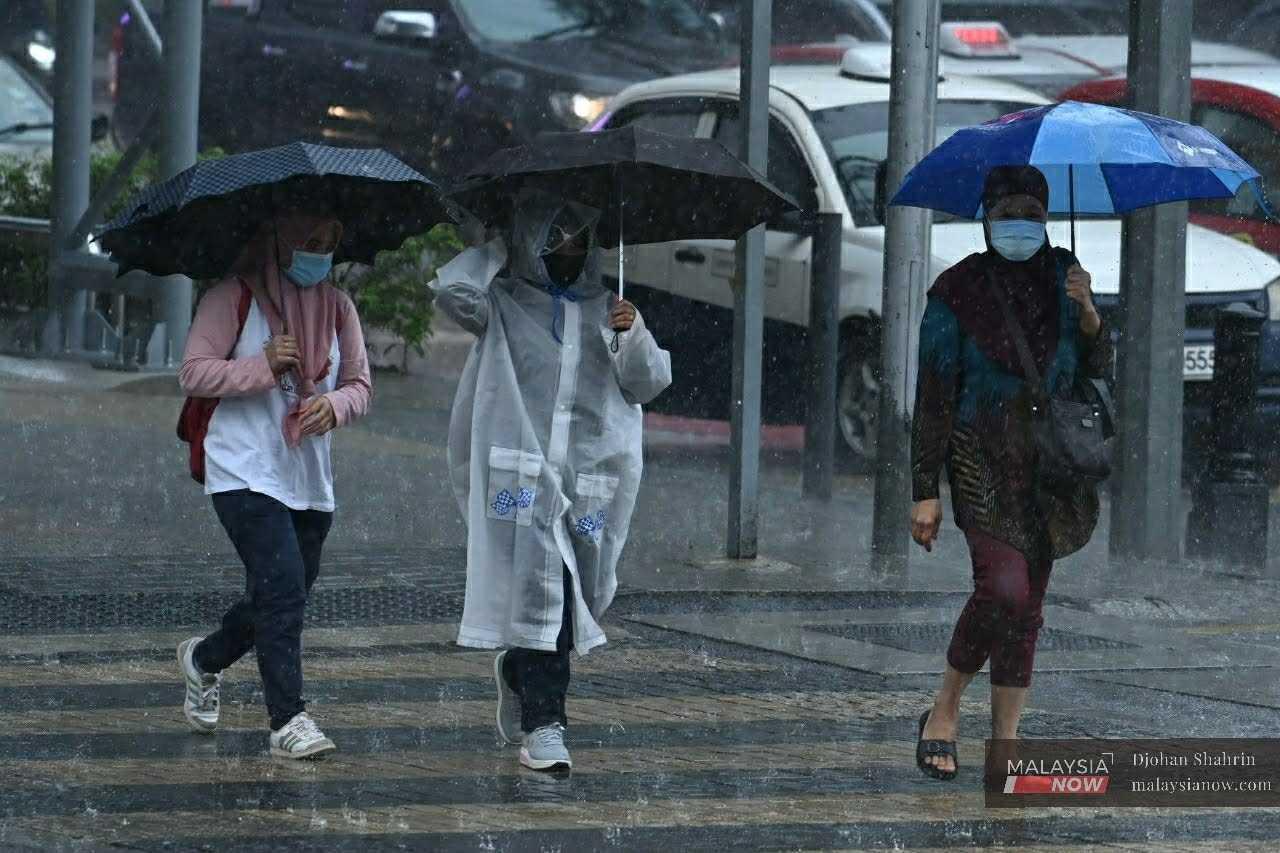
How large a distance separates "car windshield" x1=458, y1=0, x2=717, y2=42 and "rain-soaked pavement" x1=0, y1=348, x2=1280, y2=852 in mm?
6466

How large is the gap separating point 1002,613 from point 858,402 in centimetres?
677

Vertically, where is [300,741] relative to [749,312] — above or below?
below

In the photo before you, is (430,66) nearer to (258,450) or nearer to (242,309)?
(242,309)

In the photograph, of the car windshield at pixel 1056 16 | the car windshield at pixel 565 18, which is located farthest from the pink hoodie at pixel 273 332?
the car windshield at pixel 1056 16

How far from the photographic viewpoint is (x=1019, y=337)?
666 centimetres

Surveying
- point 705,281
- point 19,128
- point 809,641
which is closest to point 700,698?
point 809,641

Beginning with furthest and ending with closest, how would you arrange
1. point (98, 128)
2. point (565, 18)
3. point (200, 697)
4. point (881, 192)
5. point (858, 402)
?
point (565, 18)
point (98, 128)
point (858, 402)
point (881, 192)
point (200, 697)

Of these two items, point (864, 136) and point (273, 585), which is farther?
point (864, 136)

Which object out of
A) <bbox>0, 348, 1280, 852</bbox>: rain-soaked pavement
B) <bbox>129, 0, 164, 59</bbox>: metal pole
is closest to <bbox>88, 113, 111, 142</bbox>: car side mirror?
<bbox>129, 0, 164, 59</bbox>: metal pole

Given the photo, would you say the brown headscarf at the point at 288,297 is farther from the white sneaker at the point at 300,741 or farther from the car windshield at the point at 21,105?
the car windshield at the point at 21,105

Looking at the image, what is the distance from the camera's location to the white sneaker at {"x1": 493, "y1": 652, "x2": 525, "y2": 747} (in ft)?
23.1

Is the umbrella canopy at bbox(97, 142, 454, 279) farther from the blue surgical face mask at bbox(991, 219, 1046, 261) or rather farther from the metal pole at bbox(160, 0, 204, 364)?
the metal pole at bbox(160, 0, 204, 364)

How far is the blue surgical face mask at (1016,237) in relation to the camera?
22.0ft

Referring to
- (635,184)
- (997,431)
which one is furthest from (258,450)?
(997,431)
